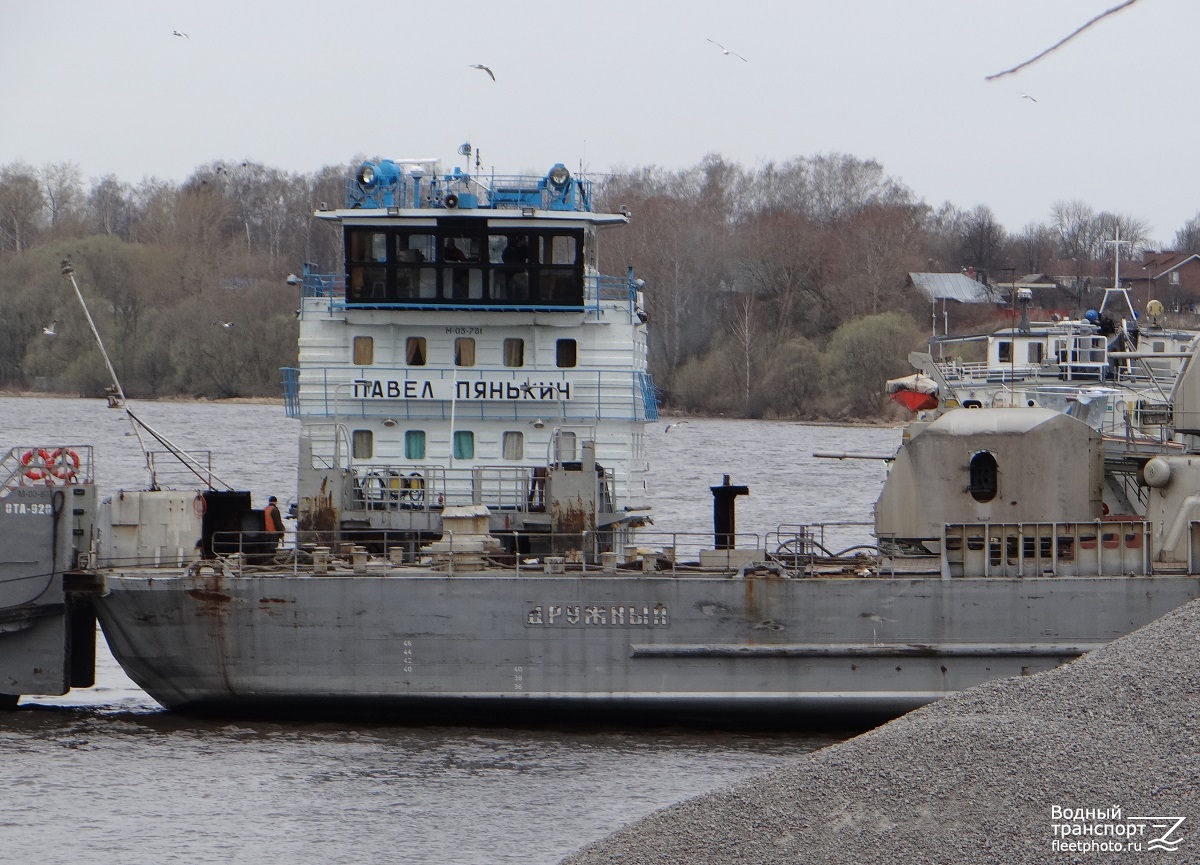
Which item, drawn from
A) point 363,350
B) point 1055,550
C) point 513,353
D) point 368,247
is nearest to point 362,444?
point 363,350

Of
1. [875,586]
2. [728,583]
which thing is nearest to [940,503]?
[875,586]

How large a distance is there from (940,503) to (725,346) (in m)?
67.2

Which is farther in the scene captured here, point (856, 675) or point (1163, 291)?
point (1163, 291)

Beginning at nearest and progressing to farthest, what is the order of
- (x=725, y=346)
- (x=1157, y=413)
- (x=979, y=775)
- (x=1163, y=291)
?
1. (x=979, y=775)
2. (x=1157, y=413)
3. (x=725, y=346)
4. (x=1163, y=291)

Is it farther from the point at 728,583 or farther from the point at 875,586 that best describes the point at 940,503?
the point at 728,583

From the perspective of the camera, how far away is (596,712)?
2255cm

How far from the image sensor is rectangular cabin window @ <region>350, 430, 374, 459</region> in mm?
25844

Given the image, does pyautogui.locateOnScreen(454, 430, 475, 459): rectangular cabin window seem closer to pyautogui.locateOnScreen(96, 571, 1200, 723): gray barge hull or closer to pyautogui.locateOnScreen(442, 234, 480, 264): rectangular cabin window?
pyautogui.locateOnScreen(442, 234, 480, 264): rectangular cabin window

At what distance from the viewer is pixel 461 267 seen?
25609mm

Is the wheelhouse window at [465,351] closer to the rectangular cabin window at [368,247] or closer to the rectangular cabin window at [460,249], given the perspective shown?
→ the rectangular cabin window at [460,249]

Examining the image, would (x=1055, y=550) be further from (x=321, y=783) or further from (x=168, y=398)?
(x=168, y=398)

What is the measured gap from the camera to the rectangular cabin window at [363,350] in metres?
25.9

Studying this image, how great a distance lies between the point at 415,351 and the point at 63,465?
558cm

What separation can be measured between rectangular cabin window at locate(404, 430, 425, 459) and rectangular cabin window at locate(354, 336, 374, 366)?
4.30 feet
